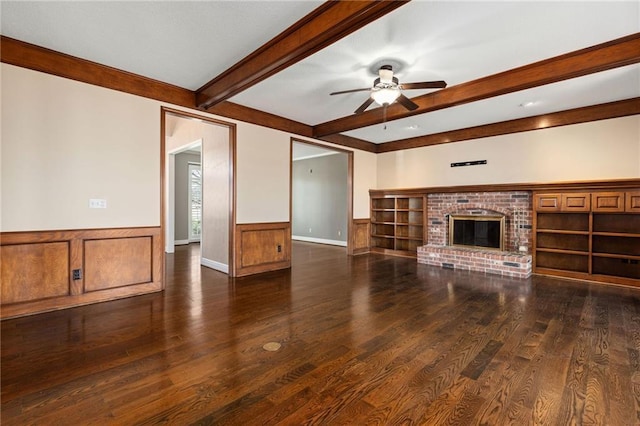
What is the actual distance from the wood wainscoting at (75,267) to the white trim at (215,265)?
119 centimetres

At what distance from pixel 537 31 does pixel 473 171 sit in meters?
3.53

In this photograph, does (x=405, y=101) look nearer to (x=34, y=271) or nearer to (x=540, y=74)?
(x=540, y=74)

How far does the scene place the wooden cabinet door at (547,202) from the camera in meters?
4.96

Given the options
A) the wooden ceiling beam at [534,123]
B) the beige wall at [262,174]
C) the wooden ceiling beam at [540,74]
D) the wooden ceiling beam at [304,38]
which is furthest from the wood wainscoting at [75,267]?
the wooden ceiling beam at [534,123]

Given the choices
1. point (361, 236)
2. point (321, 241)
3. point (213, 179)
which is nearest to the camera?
point (213, 179)

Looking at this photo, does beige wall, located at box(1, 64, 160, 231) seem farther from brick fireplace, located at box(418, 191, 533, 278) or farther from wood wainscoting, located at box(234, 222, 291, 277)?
brick fireplace, located at box(418, 191, 533, 278)

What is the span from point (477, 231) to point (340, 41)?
4615 millimetres

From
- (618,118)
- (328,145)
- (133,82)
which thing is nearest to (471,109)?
(618,118)

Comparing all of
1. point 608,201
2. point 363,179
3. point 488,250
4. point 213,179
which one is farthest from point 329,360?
point 363,179

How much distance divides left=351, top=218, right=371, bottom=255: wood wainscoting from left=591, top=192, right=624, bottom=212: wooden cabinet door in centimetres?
416

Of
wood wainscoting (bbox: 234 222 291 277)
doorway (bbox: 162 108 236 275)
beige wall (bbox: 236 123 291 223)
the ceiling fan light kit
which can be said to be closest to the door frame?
doorway (bbox: 162 108 236 275)

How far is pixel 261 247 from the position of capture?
5.25 m

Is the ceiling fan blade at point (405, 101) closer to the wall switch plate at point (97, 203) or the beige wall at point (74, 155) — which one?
the beige wall at point (74, 155)

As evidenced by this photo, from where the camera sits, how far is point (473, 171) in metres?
6.03
